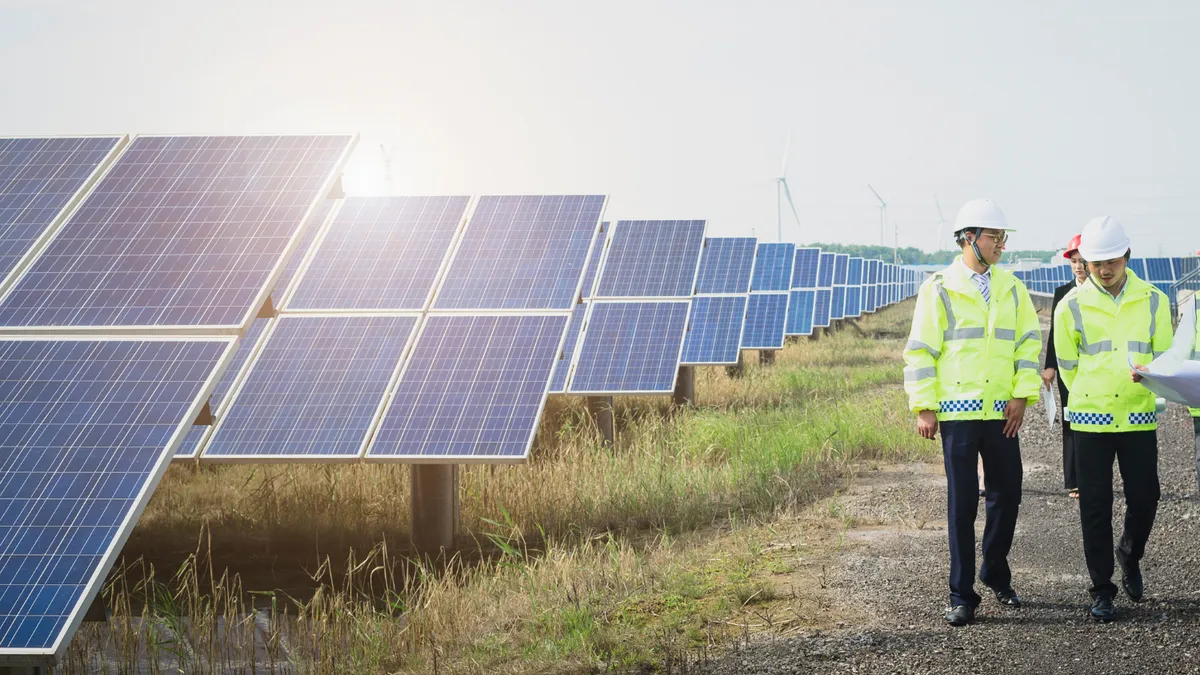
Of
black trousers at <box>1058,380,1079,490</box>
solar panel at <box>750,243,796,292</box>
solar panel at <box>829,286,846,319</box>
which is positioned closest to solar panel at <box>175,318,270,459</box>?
black trousers at <box>1058,380,1079,490</box>

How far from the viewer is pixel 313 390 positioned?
9.66 m

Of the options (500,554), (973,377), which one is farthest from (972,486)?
(500,554)

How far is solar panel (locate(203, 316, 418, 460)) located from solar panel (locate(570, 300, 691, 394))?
152 inches

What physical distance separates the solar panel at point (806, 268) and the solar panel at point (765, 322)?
7.38 metres

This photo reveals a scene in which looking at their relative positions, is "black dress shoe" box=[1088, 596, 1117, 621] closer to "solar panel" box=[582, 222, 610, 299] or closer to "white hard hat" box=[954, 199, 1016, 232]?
"white hard hat" box=[954, 199, 1016, 232]

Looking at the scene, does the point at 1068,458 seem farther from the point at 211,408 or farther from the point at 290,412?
the point at 211,408

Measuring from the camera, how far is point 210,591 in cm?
895

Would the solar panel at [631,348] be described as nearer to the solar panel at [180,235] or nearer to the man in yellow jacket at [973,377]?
the solar panel at [180,235]

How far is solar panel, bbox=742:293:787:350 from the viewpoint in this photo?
23.6m

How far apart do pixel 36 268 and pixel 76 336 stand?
1.08 m

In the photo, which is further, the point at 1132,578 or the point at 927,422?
the point at 1132,578

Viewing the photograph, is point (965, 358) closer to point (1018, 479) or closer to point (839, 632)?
point (1018, 479)

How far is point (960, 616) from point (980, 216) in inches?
87.2

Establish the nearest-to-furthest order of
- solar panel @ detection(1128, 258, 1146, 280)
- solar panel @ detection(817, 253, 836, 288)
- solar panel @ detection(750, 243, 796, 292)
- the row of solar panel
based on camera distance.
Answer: solar panel @ detection(750, 243, 796, 292) → solar panel @ detection(817, 253, 836, 288) → the row of solar panel → solar panel @ detection(1128, 258, 1146, 280)
